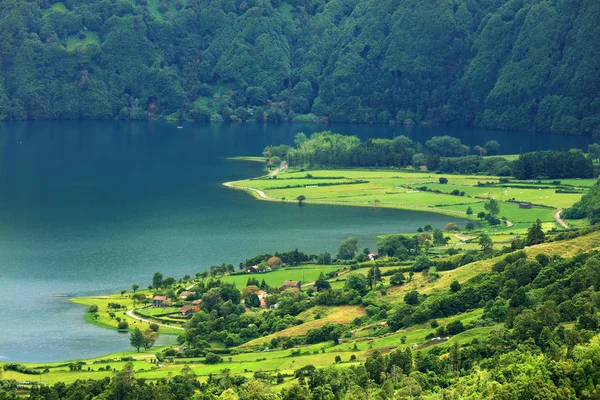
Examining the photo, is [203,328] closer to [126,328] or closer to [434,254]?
[126,328]

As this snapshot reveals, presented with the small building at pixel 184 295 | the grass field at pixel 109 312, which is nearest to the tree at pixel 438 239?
the small building at pixel 184 295

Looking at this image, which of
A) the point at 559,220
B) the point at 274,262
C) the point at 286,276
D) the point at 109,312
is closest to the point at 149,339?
the point at 109,312

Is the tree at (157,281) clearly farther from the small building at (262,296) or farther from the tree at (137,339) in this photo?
the tree at (137,339)

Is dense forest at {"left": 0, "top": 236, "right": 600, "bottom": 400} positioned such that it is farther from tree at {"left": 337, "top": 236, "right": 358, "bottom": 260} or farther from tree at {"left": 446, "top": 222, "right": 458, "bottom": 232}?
tree at {"left": 446, "top": 222, "right": 458, "bottom": 232}

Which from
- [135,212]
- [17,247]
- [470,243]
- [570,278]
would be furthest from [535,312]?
[135,212]

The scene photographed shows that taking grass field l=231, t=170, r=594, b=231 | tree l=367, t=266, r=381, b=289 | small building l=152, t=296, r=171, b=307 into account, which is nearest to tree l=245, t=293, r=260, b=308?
small building l=152, t=296, r=171, b=307
